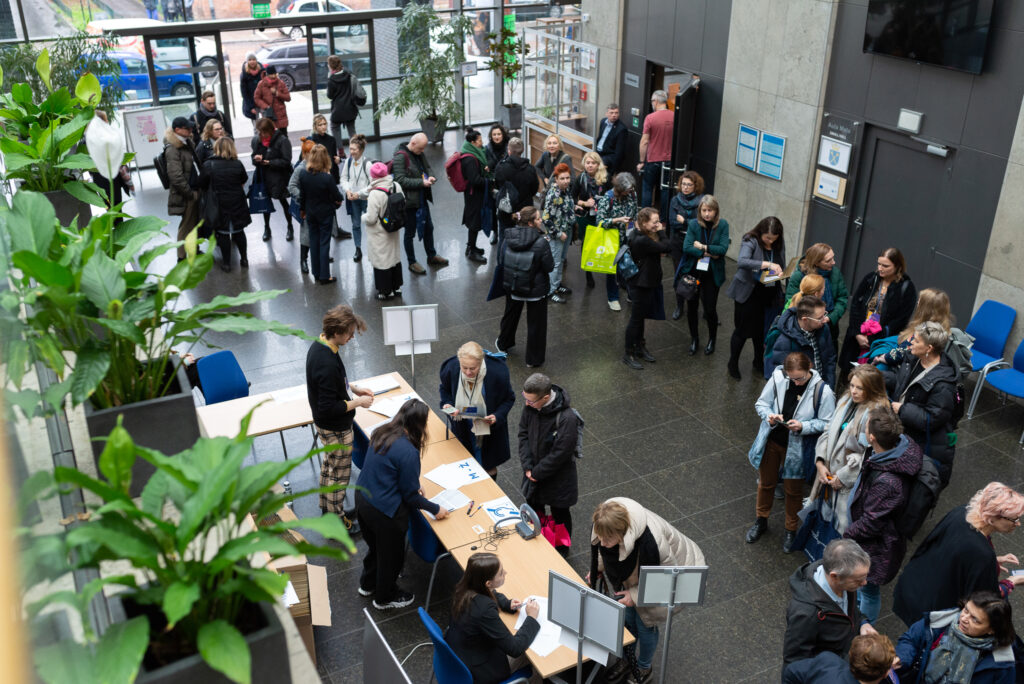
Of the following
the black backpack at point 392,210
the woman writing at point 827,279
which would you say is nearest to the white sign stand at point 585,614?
the woman writing at point 827,279

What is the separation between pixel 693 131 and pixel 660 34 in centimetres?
155

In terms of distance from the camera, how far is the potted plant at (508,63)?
1558 cm

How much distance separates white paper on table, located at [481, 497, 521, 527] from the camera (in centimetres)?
593

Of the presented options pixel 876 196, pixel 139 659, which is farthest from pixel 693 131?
pixel 139 659

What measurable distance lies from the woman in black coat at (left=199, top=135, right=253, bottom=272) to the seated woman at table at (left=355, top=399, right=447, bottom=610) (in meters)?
6.00

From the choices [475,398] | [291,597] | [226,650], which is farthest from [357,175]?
[226,650]

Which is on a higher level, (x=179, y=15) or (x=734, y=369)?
(x=179, y=15)

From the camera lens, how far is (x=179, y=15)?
48.6 ft

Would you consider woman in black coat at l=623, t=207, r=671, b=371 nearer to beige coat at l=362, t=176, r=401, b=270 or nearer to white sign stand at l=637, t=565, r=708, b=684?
beige coat at l=362, t=176, r=401, b=270

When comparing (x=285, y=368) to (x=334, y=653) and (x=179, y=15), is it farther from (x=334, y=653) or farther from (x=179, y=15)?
(x=179, y=15)

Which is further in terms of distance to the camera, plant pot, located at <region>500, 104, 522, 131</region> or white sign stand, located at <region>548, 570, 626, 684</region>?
plant pot, located at <region>500, 104, 522, 131</region>

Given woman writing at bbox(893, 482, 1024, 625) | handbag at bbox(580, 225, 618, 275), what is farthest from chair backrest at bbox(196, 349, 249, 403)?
woman writing at bbox(893, 482, 1024, 625)

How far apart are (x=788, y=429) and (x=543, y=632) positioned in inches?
95.0

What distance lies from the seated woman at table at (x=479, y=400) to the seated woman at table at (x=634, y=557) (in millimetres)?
1602
